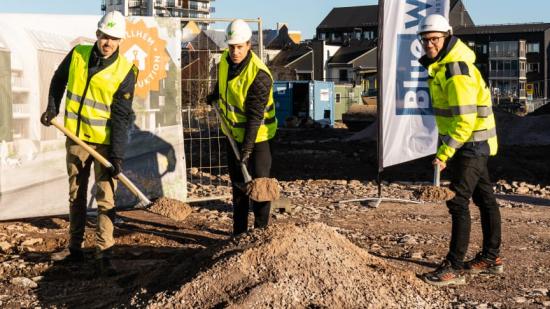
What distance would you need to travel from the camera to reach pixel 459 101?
19.8ft

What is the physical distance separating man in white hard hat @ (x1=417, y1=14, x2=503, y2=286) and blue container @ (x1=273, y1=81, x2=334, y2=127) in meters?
27.6

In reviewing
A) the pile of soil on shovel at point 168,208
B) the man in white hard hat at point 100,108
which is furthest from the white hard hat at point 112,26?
the pile of soil on shovel at point 168,208

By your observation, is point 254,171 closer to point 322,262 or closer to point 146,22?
point 322,262

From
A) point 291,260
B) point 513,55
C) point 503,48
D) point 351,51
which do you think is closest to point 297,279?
point 291,260

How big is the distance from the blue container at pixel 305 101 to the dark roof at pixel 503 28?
61.4 m

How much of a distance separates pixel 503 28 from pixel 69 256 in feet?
306

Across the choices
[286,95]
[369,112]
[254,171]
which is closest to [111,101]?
[254,171]

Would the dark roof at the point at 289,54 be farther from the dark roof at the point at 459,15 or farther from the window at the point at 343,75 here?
the dark roof at the point at 459,15

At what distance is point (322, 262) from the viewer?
564 cm

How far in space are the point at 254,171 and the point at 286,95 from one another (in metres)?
27.2

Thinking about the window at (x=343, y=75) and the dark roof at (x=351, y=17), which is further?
the dark roof at (x=351, y=17)

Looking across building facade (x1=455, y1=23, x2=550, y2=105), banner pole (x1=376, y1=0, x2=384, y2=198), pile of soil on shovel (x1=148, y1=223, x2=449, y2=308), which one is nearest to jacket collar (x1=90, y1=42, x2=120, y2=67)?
pile of soil on shovel (x1=148, y1=223, x2=449, y2=308)

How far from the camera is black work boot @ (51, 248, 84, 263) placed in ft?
22.8

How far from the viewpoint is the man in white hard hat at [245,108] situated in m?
6.97
